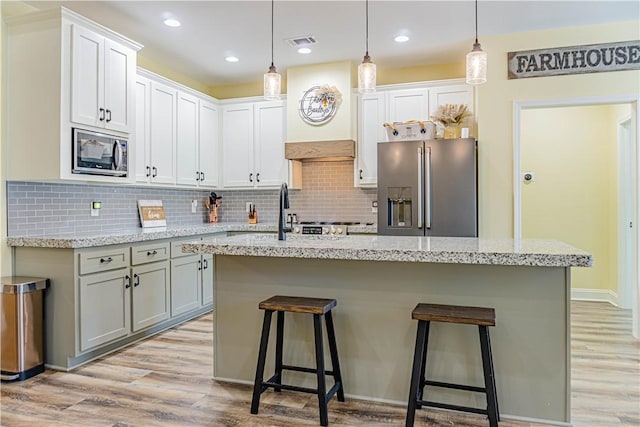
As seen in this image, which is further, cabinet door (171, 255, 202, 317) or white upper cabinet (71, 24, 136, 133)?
cabinet door (171, 255, 202, 317)

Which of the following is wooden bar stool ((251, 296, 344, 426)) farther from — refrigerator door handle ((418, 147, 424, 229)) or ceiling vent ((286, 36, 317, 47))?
ceiling vent ((286, 36, 317, 47))

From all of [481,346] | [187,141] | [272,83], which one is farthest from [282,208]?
[187,141]

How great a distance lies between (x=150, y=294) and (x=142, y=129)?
160 cm

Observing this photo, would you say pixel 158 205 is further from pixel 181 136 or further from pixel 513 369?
pixel 513 369

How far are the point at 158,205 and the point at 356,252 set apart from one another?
3.31m

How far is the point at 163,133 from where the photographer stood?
180 inches

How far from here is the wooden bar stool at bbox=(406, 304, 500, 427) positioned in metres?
2.07

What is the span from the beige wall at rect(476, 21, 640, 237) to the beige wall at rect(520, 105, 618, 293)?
120 centimetres

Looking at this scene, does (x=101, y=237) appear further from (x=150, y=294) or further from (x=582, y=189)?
(x=582, y=189)

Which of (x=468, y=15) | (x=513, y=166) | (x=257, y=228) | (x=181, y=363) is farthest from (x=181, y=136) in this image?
(x=513, y=166)

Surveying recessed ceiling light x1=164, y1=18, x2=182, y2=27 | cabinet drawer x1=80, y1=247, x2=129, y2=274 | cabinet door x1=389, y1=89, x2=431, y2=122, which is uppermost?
recessed ceiling light x1=164, y1=18, x2=182, y2=27

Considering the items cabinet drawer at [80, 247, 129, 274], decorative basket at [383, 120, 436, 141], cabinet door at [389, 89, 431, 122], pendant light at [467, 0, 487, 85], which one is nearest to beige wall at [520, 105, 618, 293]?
cabinet door at [389, 89, 431, 122]

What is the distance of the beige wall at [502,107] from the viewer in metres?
4.08

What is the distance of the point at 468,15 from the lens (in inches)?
146
